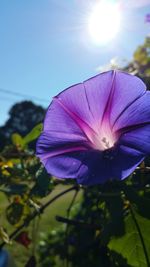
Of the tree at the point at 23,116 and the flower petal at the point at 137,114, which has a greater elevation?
the tree at the point at 23,116

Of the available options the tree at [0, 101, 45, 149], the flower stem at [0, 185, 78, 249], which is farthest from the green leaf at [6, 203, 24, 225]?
the tree at [0, 101, 45, 149]

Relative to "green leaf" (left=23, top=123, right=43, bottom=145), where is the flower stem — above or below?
below

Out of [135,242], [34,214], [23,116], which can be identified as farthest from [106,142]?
[23,116]

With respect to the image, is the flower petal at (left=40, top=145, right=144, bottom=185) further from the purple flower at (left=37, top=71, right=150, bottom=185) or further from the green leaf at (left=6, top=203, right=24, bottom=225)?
the green leaf at (left=6, top=203, right=24, bottom=225)

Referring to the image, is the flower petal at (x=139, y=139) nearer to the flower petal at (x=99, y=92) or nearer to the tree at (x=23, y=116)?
the flower petal at (x=99, y=92)

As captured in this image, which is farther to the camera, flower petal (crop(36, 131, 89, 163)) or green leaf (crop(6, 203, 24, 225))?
green leaf (crop(6, 203, 24, 225))

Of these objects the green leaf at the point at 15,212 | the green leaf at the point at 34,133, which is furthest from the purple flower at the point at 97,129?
the green leaf at the point at 15,212

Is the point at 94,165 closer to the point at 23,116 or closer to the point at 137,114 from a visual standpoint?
the point at 137,114

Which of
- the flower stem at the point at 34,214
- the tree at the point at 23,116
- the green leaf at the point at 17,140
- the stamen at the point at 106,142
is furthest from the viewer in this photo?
the tree at the point at 23,116
